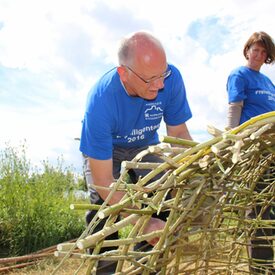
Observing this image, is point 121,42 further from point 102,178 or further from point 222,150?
point 222,150

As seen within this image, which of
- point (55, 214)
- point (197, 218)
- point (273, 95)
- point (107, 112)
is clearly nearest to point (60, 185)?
point (55, 214)

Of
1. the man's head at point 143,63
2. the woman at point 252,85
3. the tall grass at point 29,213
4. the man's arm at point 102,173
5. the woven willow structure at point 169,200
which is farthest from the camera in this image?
the tall grass at point 29,213

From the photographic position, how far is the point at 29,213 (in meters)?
4.40

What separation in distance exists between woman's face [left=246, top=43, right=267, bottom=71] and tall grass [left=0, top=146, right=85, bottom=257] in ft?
8.54

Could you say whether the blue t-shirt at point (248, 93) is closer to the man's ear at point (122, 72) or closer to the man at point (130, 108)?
the man at point (130, 108)

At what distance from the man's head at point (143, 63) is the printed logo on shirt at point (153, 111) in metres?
0.17

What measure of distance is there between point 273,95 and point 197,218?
6.38ft

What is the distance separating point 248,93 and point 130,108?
37.1 inches

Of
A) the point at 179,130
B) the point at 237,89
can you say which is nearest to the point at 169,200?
the point at 179,130

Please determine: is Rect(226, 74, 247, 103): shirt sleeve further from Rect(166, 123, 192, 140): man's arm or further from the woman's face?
Rect(166, 123, 192, 140): man's arm

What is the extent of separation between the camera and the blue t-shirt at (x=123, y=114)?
5.96 ft

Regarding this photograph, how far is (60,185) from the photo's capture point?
5.20 metres

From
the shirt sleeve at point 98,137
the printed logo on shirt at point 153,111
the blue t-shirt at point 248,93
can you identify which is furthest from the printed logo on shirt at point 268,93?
the shirt sleeve at point 98,137

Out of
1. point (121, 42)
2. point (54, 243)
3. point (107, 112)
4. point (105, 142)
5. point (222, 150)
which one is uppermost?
point (121, 42)
